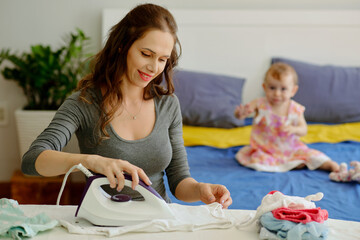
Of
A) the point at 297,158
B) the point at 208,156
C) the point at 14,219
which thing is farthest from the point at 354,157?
the point at 14,219

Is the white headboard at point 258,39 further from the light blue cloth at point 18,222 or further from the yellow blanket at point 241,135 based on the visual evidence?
the light blue cloth at point 18,222

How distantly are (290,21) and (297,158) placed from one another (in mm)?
1114

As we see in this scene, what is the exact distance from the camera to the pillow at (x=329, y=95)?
9.14 ft

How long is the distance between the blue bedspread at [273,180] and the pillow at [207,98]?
0.28 m

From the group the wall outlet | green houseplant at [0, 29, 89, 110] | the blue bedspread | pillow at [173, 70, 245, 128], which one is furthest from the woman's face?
the wall outlet

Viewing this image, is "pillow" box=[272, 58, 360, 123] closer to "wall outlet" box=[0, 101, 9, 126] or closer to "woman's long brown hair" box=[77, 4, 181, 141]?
"woman's long brown hair" box=[77, 4, 181, 141]

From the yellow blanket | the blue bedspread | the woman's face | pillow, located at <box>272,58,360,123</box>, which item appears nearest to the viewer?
the woman's face

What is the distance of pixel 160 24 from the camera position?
4.29 feet

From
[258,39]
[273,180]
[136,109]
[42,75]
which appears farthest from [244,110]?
[42,75]

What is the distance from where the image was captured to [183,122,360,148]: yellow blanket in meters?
2.50

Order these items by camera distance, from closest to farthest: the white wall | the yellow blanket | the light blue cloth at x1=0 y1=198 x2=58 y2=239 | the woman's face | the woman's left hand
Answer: the light blue cloth at x1=0 y1=198 x2=58 y2=239
the woman's left hand
the woman's face
the yellow blanket
the white wall

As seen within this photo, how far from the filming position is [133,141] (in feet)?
4.39

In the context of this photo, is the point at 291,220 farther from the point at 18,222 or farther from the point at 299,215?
the point at 18,222

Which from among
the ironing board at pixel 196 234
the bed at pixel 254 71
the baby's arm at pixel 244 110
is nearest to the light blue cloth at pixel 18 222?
the ironing board at pixel 196 234
